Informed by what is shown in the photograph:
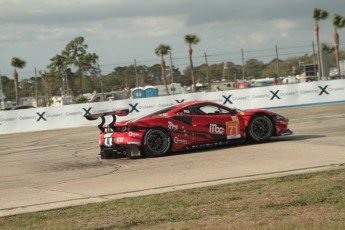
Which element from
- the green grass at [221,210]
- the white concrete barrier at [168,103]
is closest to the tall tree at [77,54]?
the white concrete barrier at [168,103]

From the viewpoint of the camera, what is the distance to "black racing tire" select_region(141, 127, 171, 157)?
42.2 ft

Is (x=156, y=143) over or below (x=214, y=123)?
below

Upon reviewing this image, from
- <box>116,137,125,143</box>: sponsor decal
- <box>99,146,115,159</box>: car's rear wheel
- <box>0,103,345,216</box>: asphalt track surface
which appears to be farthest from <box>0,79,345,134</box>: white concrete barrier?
<box>116,137,125,143</box>: sponsor decal

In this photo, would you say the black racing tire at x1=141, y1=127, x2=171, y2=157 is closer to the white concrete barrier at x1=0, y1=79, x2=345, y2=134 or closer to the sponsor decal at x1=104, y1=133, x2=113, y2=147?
the sponsor decal at x1=104, y1=133, x2=113, y2=147

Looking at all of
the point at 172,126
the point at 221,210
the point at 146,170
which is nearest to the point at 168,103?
the point at 172,126

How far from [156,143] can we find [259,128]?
273 centimetres

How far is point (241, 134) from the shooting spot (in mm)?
13766

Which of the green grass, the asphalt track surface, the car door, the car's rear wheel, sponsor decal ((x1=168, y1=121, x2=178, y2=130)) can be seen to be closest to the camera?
the green grass

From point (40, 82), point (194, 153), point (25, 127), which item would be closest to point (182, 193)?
point (194, 153)

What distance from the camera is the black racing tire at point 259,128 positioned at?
13844mm

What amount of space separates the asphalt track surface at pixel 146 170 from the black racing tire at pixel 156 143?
0.29 meters

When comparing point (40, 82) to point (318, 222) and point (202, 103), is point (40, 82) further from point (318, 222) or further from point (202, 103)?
point (318, 222)

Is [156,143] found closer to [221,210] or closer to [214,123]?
[214,123]

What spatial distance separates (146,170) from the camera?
10727 mm
